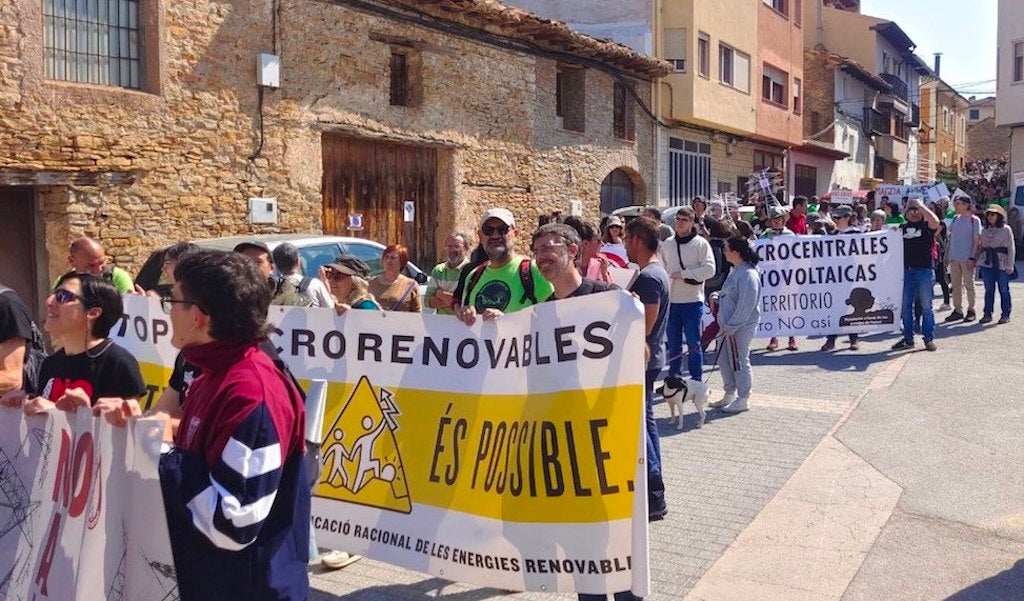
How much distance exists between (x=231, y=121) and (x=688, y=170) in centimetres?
1589

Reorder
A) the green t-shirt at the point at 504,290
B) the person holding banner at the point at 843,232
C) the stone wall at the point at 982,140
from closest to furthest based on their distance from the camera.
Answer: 1. the green t-shirt at the point at 504,290
2. the person holding banner at the point at 843,232
3. the stone wall at the point at 982,140

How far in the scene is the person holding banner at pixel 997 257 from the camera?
14289 millimetres

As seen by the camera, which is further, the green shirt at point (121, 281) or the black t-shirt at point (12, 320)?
the green shirt at point (121, 281)

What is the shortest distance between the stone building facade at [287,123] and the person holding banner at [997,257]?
28.1 feet

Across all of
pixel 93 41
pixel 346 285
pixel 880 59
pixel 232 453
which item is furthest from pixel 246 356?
pixel 880 59

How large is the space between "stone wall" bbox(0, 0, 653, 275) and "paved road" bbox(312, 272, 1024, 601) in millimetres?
7123

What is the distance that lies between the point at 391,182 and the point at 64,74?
5.95 m

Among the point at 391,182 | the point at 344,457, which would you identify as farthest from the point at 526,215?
the point at 344,457

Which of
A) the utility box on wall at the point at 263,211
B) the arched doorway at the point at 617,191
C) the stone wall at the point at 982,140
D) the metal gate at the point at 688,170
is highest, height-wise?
the stone wall at the point at 982,140

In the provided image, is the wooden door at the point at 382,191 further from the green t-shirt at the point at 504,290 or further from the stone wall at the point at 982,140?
the stone wall at the point at 982,140

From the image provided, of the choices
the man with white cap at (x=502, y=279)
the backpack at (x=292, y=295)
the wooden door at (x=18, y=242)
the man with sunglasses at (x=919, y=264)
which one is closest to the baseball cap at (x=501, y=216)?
the man with white cap at (x=502, y=279)

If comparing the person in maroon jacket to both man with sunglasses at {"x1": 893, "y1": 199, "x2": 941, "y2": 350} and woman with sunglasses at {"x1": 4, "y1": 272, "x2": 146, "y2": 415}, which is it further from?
man with sunglasses at {"x1": 893, "y1": 199, "x2": 941, "y2": 350}

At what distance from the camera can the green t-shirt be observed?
554cm

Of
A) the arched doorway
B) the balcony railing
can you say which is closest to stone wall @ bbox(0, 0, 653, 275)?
the arched doorway
